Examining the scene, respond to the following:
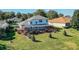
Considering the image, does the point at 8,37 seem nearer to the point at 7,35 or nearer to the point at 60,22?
the point at 7,35

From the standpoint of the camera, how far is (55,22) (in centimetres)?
308

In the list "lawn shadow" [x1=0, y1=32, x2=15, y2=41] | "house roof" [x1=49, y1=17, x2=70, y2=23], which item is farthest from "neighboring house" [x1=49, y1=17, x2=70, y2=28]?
"lawn shadow" [x1=0, y1=32, x2=15, y2=41]

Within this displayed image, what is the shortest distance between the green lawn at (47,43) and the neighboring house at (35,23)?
78 mm

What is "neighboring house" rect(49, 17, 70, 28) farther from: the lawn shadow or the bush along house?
the lawn shadow

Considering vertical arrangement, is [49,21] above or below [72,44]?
above

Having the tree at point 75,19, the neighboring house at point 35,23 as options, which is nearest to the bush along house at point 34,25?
the neighboring house at point 35,23

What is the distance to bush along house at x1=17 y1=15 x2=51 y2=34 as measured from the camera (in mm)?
3057

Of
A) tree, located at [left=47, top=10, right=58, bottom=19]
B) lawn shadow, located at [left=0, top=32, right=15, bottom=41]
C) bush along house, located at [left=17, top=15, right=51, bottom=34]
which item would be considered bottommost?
lawn shadow, located at [left=0, top=32, right=15, bottom=41]

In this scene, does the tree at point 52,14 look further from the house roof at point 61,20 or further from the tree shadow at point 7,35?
the tree shadow at point 7,35

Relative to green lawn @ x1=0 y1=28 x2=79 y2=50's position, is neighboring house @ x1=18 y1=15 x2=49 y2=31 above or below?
above
